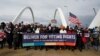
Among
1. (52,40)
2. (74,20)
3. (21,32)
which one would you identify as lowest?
(52,40)

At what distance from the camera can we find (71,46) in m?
25.9

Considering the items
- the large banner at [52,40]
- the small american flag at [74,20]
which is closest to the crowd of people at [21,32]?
the large banner at [52,40]

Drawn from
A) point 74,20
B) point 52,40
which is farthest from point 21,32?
point 74,20

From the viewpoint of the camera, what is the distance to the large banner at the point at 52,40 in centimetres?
2560

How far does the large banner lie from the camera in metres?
25.6

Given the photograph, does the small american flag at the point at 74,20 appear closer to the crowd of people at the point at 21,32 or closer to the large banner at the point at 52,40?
the crowd of people at the point at 21,32

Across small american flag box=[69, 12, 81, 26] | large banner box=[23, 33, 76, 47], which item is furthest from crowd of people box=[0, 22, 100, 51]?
small american flag box=[69, 12, 81, 26]

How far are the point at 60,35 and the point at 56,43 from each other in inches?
29.2

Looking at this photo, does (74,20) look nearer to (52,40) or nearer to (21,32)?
(52,40)

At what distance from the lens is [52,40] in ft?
84.4

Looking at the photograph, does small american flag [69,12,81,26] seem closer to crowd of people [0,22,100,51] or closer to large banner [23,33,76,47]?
crowd of people [0,22,100,51]

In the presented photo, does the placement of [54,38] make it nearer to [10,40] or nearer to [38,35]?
[38,35]

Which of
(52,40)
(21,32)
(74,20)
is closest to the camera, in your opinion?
(52,40)

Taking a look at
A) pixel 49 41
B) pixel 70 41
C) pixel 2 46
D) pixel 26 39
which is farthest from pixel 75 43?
pixel 2 46
